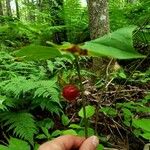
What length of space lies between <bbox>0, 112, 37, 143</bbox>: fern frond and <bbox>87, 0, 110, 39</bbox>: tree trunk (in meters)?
1.86

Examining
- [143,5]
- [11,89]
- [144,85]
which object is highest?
[143,5]

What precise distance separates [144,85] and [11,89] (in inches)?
53.4

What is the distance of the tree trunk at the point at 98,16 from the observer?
11.6 feet

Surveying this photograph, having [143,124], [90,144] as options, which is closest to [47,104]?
[143,124]

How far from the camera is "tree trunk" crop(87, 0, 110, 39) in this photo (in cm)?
354

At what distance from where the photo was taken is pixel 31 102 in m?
2.13

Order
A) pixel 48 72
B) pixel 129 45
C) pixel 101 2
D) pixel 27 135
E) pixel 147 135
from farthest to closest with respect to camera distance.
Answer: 1. pixel 101 2
2. pixel 48 72
3. pixel 27 135
4. pixel 147 135
5. pixel 129 45

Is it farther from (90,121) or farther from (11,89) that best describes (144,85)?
(11,89)

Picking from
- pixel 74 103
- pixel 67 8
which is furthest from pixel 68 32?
pixel 74 103

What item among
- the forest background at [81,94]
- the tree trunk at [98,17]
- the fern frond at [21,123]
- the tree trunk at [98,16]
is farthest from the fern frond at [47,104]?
the tree trunk at [98,16]

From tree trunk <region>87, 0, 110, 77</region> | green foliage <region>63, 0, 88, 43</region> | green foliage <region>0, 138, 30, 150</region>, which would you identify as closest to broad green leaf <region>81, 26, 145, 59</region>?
green foliage <region>0, 138, 30, 150</region>

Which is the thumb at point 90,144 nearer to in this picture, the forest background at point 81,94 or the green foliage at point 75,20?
the forest background at point 81,94

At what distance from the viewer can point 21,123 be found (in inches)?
75.5

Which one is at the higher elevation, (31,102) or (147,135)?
(147,135)
